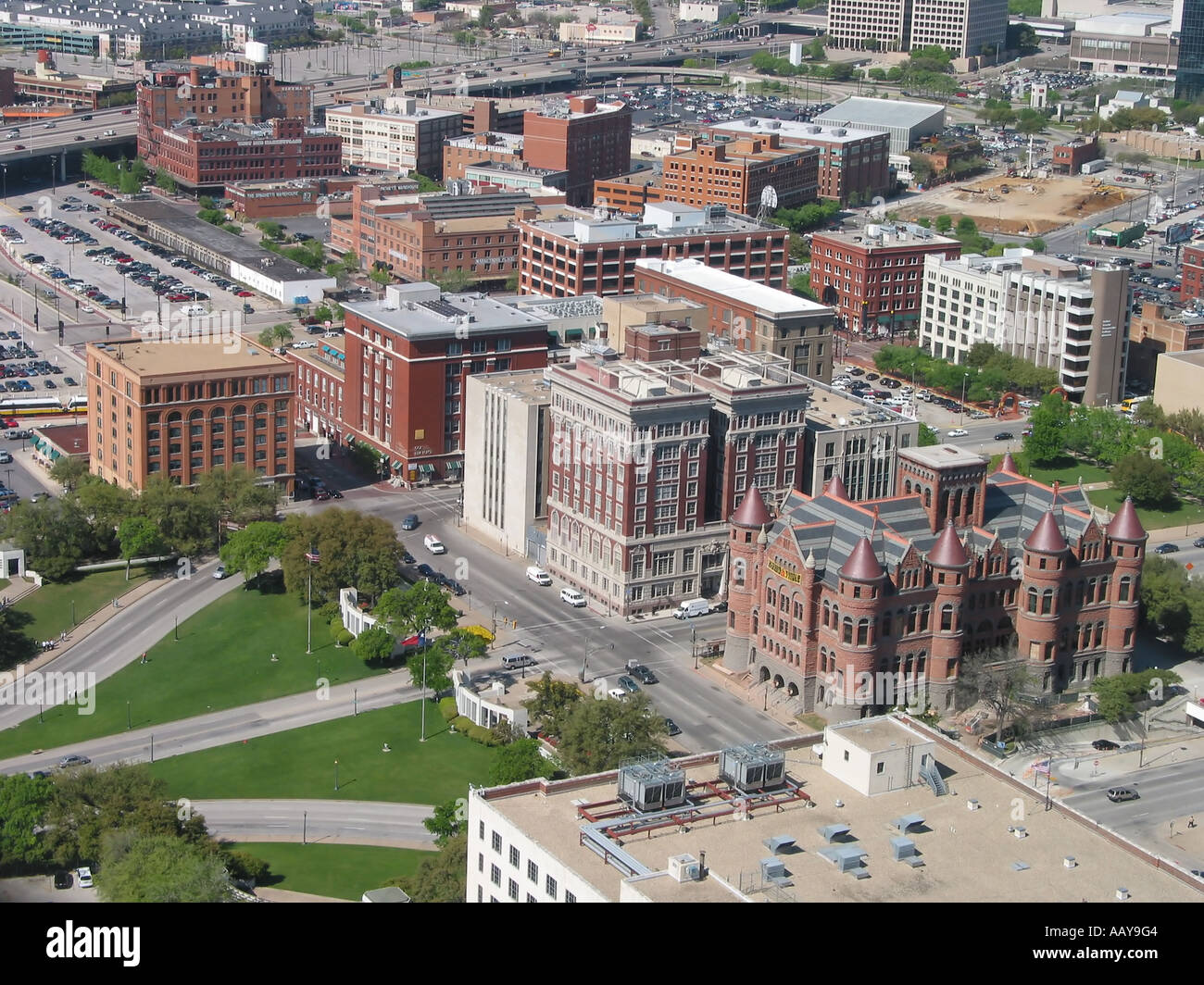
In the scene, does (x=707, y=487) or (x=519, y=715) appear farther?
(x=707, y=487)

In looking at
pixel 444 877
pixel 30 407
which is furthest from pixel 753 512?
pixel 30 407

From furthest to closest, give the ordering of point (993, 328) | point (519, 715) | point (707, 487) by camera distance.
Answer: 1. point (993, 328)
2. point (707, 487)
3. point (519, 715)

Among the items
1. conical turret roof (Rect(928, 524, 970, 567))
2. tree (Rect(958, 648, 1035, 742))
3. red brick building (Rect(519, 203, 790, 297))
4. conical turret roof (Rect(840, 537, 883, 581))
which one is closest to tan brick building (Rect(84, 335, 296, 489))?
red brick building (Rect(519, 203, 790, 297))

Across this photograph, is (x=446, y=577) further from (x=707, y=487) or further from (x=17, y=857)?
(x=17, y=857)

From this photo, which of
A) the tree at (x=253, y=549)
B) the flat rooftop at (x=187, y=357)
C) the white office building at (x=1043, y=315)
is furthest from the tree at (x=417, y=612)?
the white office building at (x=1043, y=315)

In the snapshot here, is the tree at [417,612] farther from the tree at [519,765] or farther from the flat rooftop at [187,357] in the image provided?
the flat rooftop at [187,357]

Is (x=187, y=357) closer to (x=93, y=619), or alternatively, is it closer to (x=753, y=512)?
(x=93, y=619)

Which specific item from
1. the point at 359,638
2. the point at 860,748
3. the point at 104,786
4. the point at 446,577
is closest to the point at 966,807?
the point at 860,748
